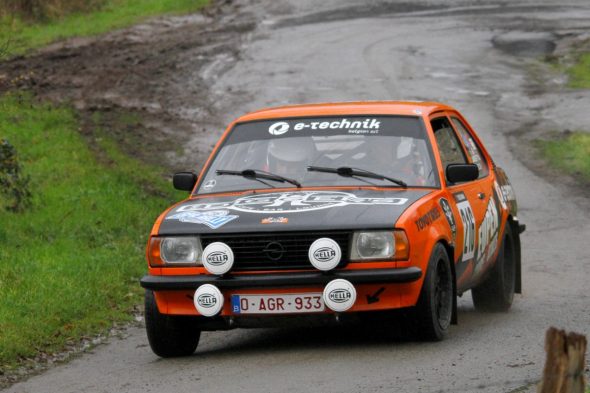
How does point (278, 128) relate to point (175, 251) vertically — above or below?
above

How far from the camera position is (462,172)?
9.55 metres

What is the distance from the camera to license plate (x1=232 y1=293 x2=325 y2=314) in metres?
8.52

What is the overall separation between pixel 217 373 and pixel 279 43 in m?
22.1

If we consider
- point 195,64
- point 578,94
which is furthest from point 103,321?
point 195,64

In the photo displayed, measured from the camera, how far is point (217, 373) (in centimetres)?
835

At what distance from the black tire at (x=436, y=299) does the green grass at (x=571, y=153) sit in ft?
33.7

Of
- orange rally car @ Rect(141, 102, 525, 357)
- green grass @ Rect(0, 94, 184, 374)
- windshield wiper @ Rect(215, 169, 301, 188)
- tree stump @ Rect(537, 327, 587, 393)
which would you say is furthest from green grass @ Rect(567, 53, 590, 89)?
tree stump @ Rect(537, 327, 587, 393)

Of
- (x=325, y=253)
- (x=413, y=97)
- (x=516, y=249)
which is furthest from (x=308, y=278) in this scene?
(x=413, y=97)

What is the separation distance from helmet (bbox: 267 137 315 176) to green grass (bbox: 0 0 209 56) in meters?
19.1

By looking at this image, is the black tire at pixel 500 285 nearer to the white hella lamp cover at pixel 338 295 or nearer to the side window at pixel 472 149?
the side window at pixel 472 149

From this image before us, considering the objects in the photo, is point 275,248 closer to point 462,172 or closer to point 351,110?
point 462,172

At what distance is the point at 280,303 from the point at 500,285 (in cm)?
267

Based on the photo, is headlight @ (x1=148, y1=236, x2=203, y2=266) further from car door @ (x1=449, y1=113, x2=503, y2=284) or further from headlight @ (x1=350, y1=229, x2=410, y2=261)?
car door @ (x1=449, y1=113, x2=503, y2=284)

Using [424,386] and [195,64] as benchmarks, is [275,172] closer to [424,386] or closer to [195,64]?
[424,386]
